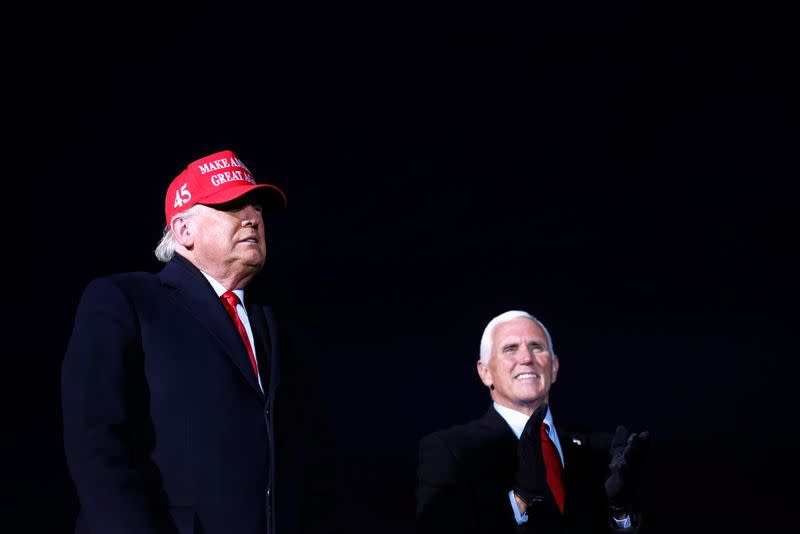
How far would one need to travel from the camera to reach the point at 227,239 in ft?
6.50

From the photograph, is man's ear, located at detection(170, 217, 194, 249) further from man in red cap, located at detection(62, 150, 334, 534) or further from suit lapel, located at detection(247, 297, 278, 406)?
suit lapel, located at detection(247, 297, 278, 406)

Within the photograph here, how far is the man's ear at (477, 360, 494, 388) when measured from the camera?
3145mm

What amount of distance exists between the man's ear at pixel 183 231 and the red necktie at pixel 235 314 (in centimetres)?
15

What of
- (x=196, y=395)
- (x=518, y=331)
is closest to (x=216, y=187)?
(x=196, y=395)

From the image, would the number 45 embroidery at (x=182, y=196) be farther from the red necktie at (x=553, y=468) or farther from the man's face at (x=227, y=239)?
the red necktie at (x=553, y=468)

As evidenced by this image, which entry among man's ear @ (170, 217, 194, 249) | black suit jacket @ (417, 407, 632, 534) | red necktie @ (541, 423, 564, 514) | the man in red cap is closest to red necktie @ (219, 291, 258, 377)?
the man in red cap

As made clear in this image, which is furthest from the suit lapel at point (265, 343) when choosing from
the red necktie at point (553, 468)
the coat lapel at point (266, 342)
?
the red necktie at point (553, 468)

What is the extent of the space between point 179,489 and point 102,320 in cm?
38

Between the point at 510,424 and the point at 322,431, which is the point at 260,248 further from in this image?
the point at 510,424

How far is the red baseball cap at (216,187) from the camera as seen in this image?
2008 millimetres

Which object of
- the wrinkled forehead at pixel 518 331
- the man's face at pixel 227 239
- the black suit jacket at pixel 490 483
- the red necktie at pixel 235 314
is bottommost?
the black suit jacket at pixel 490 483

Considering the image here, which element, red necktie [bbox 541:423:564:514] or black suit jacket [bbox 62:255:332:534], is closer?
black suit jacket [bbox 62:255:332:534]

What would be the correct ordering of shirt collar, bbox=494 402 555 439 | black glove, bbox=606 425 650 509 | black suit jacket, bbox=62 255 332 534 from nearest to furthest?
black suit jacket, bbox=62 255 332 534 < black glove, bbox=606 425 650 509 < shirt collar, bbox=494 402 555 439

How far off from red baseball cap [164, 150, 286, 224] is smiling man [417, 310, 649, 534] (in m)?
1.17
